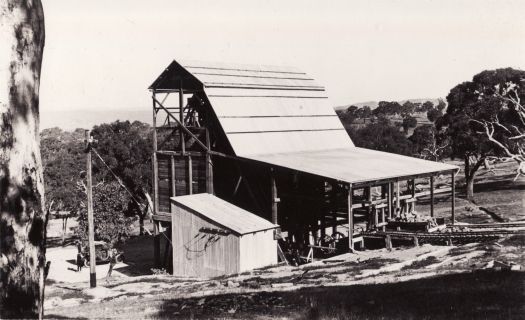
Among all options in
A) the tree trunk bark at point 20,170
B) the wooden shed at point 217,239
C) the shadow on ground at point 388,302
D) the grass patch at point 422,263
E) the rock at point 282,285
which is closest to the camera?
the tree trunk bark at point 20,170

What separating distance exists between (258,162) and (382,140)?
39.3 meters

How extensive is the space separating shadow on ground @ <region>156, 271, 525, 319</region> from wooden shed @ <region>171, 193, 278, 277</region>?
8.74 m

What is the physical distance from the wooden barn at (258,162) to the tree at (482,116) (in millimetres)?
16526

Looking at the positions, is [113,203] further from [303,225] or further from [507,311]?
[507,311]

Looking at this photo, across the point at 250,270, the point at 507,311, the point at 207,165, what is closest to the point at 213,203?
the point at 207,165

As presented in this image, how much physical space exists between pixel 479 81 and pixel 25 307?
162ft

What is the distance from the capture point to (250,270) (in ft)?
82.1

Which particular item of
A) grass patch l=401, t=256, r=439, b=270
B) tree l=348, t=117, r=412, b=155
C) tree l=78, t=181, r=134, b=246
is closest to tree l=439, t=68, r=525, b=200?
tree l=348, t=117, r=412, b=155

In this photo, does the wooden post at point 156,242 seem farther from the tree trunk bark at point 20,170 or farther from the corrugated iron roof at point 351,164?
the tree trunk bark at point 20,170

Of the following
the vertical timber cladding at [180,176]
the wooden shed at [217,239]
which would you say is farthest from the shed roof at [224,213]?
the vertical timber cladding at [180,176]

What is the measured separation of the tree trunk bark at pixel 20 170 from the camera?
628 centimetres

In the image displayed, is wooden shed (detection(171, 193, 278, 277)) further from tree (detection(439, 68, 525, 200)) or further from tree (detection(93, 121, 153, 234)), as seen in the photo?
tree (detection(439, 68, 525, 200))

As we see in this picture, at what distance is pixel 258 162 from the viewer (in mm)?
28375

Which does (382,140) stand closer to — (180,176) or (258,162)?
(180,176)
